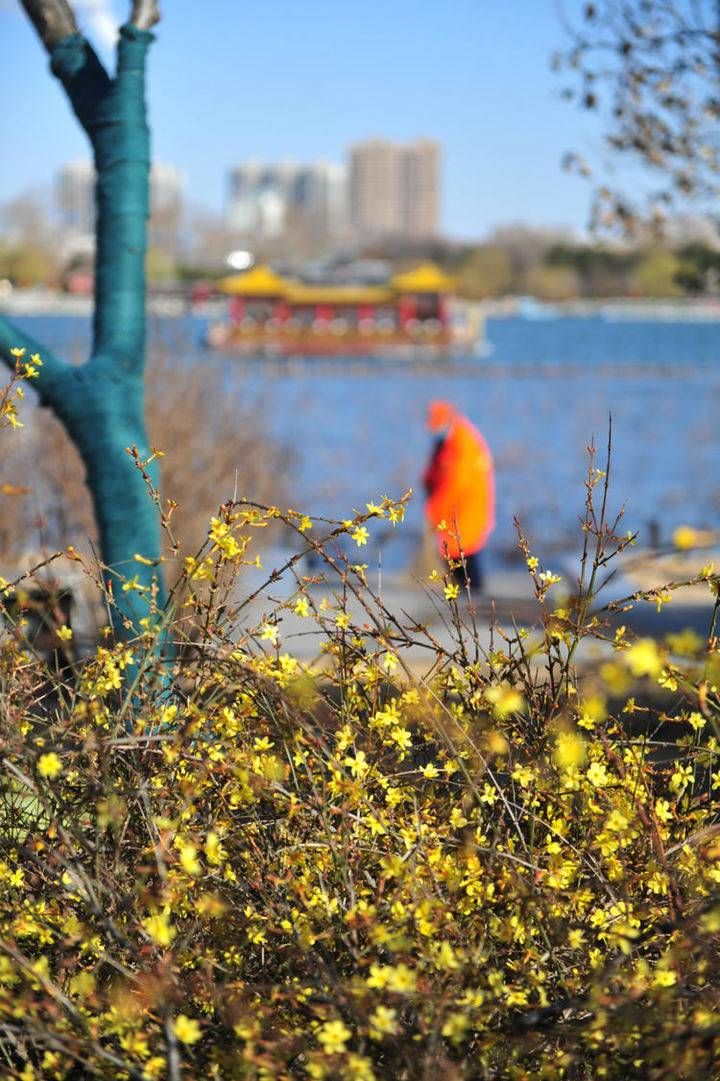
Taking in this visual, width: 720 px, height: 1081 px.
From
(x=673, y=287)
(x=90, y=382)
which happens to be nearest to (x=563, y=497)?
(x=673, y=287)

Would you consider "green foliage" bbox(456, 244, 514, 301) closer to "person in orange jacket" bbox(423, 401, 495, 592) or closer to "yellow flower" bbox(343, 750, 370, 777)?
"person in orange jacket" bbox(423, 401, 495, 592)

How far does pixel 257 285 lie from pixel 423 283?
14.2 m

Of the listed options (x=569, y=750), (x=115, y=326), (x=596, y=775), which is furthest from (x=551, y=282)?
(x=569, y=750)

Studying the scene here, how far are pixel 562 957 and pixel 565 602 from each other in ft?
2.03

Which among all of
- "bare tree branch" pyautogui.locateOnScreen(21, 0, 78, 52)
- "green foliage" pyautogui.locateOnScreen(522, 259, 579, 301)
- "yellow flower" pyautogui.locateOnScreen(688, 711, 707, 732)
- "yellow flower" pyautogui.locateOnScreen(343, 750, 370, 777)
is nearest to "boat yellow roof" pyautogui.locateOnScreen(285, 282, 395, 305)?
"green foliage" pyautogui.locateOnScreen(522, 259, 579, 301)

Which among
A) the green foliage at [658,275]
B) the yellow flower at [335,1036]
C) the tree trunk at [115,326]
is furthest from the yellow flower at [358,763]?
the green foliage at [658,275]

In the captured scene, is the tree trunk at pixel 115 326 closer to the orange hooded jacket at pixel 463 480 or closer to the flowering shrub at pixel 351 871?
the flowering shrub at pixel 351 871

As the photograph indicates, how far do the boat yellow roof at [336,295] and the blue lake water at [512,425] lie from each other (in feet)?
59.3

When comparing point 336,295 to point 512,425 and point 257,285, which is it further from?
point 512,425

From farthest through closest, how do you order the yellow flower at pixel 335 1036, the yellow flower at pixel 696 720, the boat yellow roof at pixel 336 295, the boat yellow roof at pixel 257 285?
the boat yellow roof at pixel 336 295 → the boat yellow roof at pixel 257 285 → the yellow flower at pixel 696 720 → the yellow flower at pixel 335 1036

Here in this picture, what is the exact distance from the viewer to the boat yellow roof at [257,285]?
10650 cm

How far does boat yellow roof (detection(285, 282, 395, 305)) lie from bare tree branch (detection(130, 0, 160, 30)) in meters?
109

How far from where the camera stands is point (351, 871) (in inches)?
103

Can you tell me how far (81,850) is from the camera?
2672 millimetres
